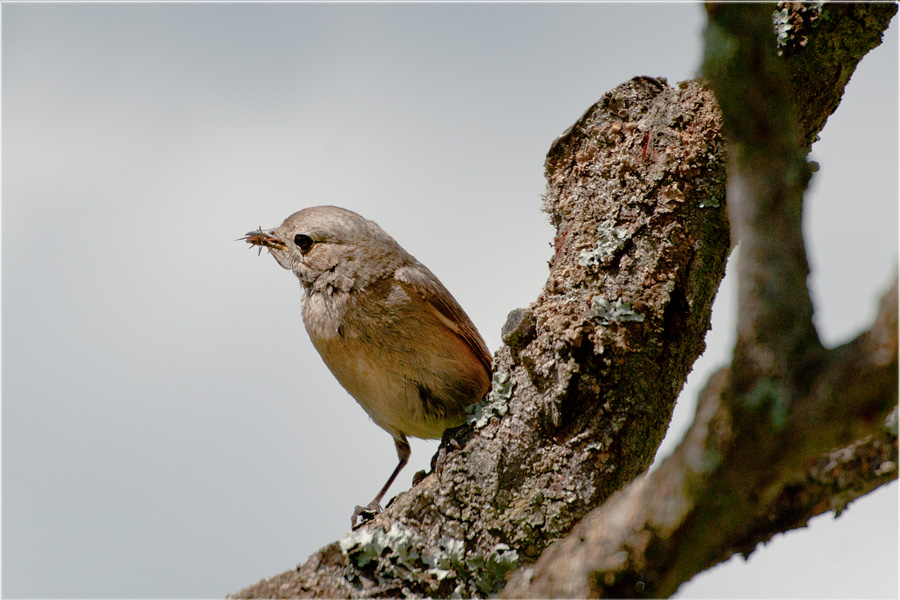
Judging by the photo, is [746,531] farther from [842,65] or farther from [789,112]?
→ [842,65]

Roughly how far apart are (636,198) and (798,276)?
1.93 meters

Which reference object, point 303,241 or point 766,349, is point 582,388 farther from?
point 303,241

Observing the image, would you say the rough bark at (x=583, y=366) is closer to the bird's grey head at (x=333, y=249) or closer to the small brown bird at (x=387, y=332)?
the small brown bird at (x=387, y=332)

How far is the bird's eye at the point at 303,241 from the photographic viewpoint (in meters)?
5.49

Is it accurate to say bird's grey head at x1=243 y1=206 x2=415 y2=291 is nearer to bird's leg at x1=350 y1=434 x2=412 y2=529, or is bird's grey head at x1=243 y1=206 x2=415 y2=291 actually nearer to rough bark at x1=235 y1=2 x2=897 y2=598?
bird's leg at x1=350 y1=434 x2=412 y2=529

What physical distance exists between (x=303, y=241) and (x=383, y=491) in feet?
5.86

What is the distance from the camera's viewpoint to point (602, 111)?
12.7ft

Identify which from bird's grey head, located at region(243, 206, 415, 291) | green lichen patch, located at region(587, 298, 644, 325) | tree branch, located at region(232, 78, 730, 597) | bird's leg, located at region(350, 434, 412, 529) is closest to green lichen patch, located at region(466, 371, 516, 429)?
tree branch, located at region(232, 78, 730, 597)

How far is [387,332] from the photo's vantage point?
4.83 meters

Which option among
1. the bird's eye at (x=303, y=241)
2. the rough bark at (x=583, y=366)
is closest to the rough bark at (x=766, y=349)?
the rough bark at (x=583, y=366)

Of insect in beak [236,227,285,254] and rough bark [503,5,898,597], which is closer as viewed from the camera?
rough bark [503,5,898,597]

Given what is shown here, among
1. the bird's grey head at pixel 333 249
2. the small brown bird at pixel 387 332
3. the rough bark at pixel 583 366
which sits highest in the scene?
the bird's grey head at pixel 333 249

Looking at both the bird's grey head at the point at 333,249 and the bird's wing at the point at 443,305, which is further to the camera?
the bird's grey head at the point at 333,249

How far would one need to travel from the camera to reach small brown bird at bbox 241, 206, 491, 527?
4.83 meters
